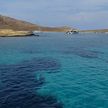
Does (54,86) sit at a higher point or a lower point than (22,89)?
lower

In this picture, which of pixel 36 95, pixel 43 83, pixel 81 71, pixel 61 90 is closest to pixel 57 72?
pixel 81 71

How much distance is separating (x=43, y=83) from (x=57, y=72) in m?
6.26

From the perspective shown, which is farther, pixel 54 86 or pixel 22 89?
pixel 54 86

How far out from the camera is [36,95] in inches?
917

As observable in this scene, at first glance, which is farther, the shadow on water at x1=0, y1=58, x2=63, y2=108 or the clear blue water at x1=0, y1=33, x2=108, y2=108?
the clear blue water at x1=0, y1=33, x2=108, y2=108

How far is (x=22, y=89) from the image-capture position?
25.3 m

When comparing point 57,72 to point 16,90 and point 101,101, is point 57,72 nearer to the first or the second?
point 16,90

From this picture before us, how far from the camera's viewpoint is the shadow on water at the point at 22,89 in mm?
20969

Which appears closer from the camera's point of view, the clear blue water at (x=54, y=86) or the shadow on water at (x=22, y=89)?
the shadow on water at (x=22, y=89)

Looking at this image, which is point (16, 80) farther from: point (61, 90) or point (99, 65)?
point (99, 65)

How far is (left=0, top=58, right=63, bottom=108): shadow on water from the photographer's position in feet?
68.8

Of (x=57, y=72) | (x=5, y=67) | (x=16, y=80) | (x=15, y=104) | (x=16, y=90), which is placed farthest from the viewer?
(x=5, y=67)

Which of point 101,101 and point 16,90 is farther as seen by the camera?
point 16,90

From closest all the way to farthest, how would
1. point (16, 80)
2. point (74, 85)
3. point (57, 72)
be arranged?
point (74, 85) < point (16, 80) < point (57, 72)
